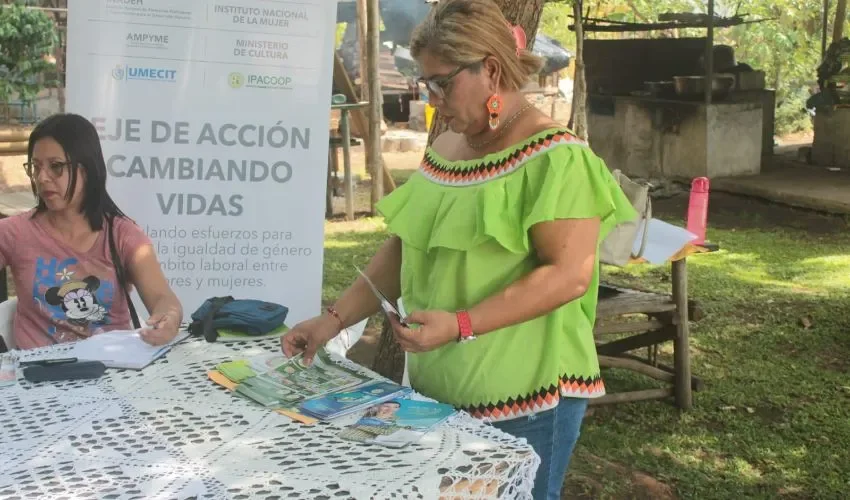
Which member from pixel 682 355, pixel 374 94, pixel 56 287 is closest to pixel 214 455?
pixel 56 287

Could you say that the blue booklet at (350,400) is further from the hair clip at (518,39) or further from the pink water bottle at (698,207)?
the pink water bottle at (698,207)

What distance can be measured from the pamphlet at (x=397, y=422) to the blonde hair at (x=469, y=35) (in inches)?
26.8

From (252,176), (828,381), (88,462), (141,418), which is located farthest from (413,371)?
(828,381)

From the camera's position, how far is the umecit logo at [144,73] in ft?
13.4

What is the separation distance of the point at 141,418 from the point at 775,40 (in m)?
17.2

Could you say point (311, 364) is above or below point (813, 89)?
below

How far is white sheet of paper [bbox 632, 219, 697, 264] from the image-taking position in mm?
4230

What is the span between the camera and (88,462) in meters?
1.74

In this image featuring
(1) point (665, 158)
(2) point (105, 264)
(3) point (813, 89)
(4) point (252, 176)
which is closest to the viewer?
(2) point (105, 264)

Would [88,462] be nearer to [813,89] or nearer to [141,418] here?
[141,418]

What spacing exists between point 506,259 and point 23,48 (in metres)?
10.6

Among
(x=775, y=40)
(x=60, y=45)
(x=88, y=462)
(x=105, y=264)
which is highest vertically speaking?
(x=775, y=40)

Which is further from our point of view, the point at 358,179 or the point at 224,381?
A: the point at 358,179

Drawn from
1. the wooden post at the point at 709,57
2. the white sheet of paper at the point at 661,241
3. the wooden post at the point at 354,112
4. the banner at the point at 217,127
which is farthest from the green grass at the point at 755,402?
the wooden post at the point at 709,57
